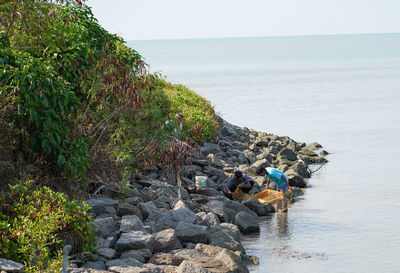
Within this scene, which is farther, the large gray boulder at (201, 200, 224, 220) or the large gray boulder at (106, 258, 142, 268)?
the large gray boulder at (201, 200, 224, 220)

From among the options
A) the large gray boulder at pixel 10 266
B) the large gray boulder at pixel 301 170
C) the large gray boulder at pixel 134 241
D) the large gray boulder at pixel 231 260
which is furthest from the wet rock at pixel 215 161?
the large gray boulder at pixel 10 266

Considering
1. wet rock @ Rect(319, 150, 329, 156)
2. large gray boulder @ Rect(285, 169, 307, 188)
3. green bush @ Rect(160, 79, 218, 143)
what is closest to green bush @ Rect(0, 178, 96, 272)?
green bush @ Rect(160, 79, 218, 143)

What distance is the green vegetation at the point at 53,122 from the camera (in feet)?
31.0

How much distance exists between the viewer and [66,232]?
963 centimetres

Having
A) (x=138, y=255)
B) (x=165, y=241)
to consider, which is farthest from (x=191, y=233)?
(x=138, y=255)

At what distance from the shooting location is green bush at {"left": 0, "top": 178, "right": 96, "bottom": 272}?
28.7ft

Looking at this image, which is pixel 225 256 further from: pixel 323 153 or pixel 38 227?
pixel 323 153

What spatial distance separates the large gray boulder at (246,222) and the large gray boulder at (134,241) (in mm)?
4336

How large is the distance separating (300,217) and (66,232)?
8.80m

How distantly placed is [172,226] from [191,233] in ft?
1.81

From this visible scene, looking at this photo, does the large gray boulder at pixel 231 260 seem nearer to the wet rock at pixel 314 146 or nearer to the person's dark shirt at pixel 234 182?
the person's dark shirt at pixel 234 182

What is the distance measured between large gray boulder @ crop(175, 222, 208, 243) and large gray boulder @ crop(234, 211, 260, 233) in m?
2.76

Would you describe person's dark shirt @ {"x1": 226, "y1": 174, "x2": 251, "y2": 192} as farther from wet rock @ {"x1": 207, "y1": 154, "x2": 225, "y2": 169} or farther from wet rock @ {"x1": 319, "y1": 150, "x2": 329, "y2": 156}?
wet rock @ {"x1": 319, "y1": 150, "x2": 329, "y2": 156}

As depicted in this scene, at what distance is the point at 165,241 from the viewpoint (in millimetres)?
10945
